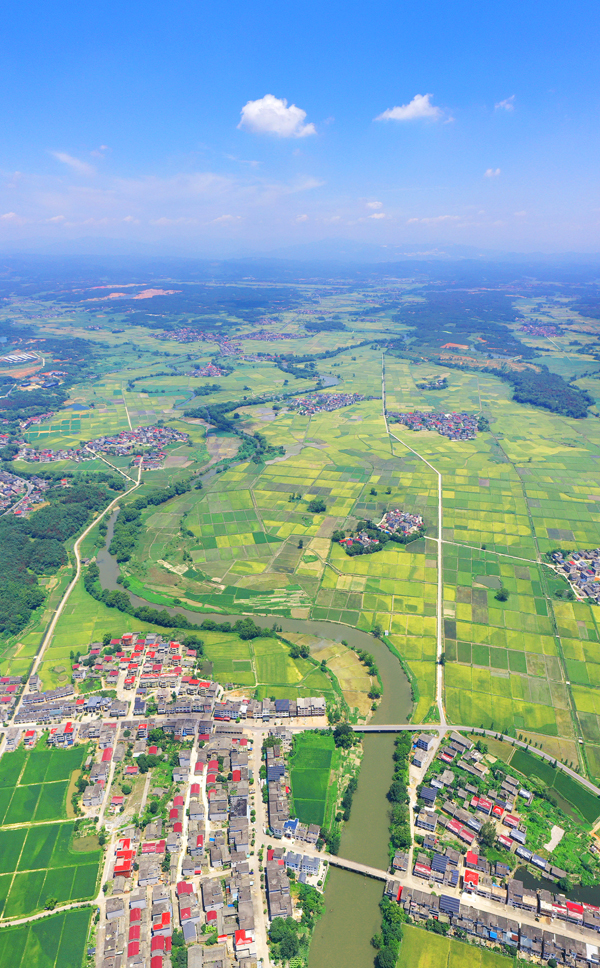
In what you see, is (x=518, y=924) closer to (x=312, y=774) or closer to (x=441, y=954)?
(x=441, y=954)

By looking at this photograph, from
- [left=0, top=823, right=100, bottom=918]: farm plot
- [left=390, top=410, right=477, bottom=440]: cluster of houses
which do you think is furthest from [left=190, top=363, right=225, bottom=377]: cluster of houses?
[left=0, top=823, right=100, bottom=918]: farm plot

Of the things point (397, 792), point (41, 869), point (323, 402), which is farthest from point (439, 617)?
point (323, 402)

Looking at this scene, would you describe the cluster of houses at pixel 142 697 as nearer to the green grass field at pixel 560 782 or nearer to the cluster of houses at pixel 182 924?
the cluster of houses at pixel 182 924

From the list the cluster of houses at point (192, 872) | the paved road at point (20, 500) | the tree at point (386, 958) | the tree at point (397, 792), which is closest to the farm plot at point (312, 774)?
the cluster of houses at point (192, 872)

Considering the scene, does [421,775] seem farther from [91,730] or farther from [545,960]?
[91,730]

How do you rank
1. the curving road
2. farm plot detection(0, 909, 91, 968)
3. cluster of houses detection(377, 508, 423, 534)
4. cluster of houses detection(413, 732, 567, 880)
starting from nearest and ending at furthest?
farm plot detection(0, 909, 91, 968)
cluster of houses detection(413, 732, 567, 880)
the curving road
cluster of houses detection(377, 508, 423, 534)

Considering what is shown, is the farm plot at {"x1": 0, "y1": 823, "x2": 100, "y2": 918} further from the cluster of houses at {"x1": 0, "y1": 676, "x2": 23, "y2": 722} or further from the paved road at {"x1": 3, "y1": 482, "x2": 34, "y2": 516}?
the paved road at {"x1": 3, "y1": 482, "x2": 34, "y2": 516}
